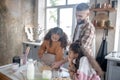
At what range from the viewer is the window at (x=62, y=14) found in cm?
391

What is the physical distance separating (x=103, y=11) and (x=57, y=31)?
1424 millimetres

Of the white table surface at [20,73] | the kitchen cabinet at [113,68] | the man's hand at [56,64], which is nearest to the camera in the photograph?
the white table surface at [20,73]

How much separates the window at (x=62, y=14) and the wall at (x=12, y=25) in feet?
1.98

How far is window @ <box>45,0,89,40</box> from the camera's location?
3907 mm

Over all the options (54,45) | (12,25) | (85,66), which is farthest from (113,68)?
(12,25)

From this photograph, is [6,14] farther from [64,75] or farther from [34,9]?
[64,75]

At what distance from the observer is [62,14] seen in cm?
417

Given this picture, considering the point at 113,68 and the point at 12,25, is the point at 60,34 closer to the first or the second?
the point at 113,68

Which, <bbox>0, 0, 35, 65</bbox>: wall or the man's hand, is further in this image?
<bbox>0, 0, 35, 65</bbox>: wall

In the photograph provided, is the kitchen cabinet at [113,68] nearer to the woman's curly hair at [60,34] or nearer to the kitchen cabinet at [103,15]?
the kitchen cabinet at [103,15]

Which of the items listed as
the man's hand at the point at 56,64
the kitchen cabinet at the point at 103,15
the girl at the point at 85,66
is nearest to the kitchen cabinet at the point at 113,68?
the kitchen cabinet at the point at 103,15

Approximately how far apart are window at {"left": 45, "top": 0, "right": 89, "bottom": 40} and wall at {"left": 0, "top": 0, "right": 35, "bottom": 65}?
1.98ft

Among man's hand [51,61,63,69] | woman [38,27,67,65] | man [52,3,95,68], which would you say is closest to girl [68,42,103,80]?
man [52,3,95,68]

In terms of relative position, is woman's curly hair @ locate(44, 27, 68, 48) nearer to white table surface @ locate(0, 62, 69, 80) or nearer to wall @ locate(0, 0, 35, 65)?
white table surface @ locate(0, 62, 69, 80)
